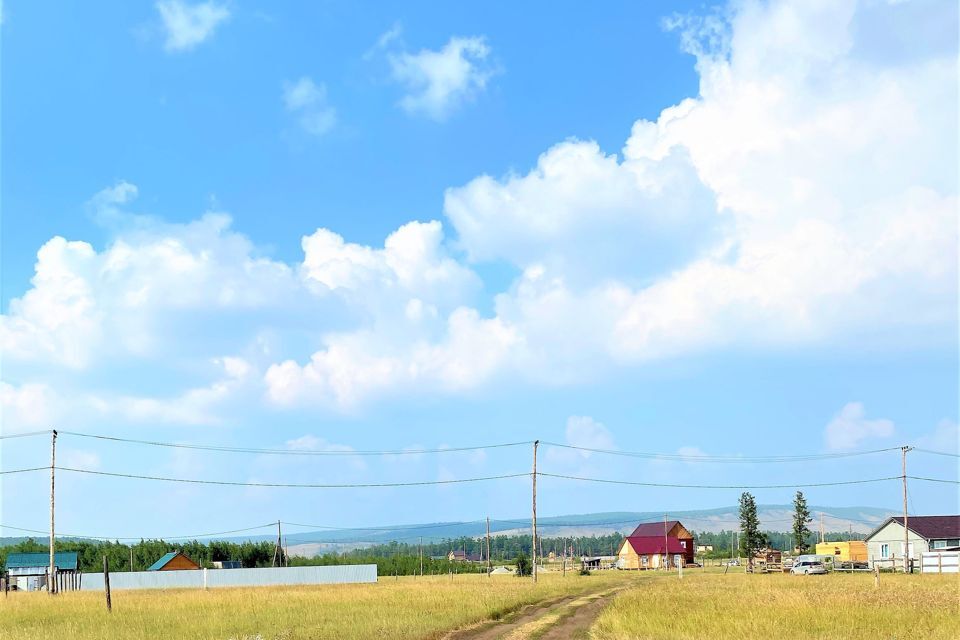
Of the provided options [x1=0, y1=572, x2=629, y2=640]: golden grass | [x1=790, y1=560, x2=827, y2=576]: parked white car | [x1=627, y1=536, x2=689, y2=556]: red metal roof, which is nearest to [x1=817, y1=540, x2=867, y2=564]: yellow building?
[x1=627, y1=536, x2=689, y2=556]: red metal roof

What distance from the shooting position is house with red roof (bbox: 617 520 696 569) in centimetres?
11675

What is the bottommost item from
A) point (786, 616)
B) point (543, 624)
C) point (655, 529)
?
point (655, 529)

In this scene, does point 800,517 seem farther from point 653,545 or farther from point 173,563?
point 173,563

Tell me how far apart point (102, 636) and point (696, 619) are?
18.4m

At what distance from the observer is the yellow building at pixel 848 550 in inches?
4139

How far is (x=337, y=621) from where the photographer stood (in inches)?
1188

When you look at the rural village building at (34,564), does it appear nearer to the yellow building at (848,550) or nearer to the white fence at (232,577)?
the white fence at (232,577)

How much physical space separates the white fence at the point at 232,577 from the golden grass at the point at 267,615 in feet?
84.1

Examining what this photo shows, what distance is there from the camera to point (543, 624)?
28969 mm

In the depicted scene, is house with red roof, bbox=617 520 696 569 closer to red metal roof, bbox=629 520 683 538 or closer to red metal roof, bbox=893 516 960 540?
red metal roof, bbox=629 520 683 538

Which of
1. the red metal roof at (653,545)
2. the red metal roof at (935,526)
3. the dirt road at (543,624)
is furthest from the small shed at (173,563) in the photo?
the red metal roof at (935,526)

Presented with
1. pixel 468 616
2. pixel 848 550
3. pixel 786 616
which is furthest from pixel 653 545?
pixel 786 616

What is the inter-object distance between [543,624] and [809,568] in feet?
165

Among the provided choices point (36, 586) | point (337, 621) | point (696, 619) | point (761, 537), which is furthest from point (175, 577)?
point (761, 537)
